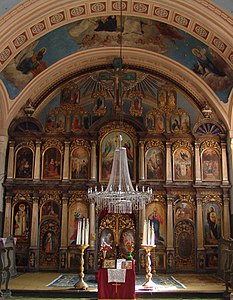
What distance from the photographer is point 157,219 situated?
15672 millimetres

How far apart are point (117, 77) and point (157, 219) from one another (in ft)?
19.4

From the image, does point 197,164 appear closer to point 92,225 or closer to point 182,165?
point 182,165

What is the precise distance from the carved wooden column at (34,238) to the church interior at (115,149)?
0.04 meters

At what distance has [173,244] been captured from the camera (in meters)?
15.4

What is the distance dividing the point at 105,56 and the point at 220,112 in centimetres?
501

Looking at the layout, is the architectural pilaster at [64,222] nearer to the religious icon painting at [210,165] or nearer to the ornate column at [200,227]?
the ornate column at [200,227]

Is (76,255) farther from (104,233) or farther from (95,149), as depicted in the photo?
(95,149)

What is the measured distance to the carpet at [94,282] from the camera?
1187 centimetres

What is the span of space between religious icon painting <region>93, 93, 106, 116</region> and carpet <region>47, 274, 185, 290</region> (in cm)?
626

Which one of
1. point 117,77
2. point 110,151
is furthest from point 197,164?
point 117,77

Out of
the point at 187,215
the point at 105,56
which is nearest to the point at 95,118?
the point at 105,56

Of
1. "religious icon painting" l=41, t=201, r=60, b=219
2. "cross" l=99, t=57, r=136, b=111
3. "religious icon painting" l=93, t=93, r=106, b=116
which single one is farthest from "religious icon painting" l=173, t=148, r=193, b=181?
"religious icon painting" l=41, t=201, r=60, b=219

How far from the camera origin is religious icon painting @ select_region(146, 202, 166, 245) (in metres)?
15.5

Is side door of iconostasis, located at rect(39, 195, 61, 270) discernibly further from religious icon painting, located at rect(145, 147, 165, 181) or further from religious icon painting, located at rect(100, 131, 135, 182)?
religious icon painting, located at rect(145, 147, 165, 181)
